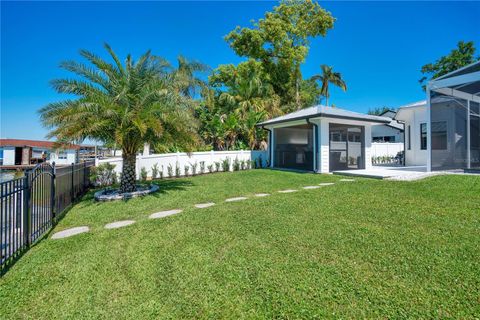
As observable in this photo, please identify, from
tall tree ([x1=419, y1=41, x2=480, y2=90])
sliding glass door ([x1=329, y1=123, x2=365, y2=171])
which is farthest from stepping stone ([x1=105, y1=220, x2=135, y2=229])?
tall tree ([x1=419, y1=41, x2=480, y2=90])

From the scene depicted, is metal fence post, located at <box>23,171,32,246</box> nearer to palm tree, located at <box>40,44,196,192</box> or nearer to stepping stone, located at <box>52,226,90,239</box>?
stepping stone, located at <box>52,226,90,239</box>

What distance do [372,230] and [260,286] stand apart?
268 cm

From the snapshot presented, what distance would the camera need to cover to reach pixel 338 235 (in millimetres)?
4148

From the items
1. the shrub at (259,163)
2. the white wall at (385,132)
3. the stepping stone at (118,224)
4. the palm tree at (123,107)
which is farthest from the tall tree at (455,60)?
the stepping stone at (118,224)

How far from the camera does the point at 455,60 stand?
2539cm

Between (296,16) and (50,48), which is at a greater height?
(296,16)

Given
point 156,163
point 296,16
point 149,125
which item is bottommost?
point 156,163

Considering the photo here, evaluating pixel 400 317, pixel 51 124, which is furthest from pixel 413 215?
pixel 51 124

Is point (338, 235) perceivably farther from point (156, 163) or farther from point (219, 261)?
→ point (156, 163)

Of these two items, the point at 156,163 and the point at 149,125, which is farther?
the point at 156,163

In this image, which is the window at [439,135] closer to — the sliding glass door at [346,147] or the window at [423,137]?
the window at [423,137]

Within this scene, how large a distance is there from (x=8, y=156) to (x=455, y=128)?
47.9 metres

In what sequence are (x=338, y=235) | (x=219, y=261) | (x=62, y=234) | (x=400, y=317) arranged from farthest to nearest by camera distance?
(x=62, y=234) < (x=338, y=235) < (x=219, y=261) < (x=400, y=317)

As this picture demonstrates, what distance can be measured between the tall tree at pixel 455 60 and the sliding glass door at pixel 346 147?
19846 mm
